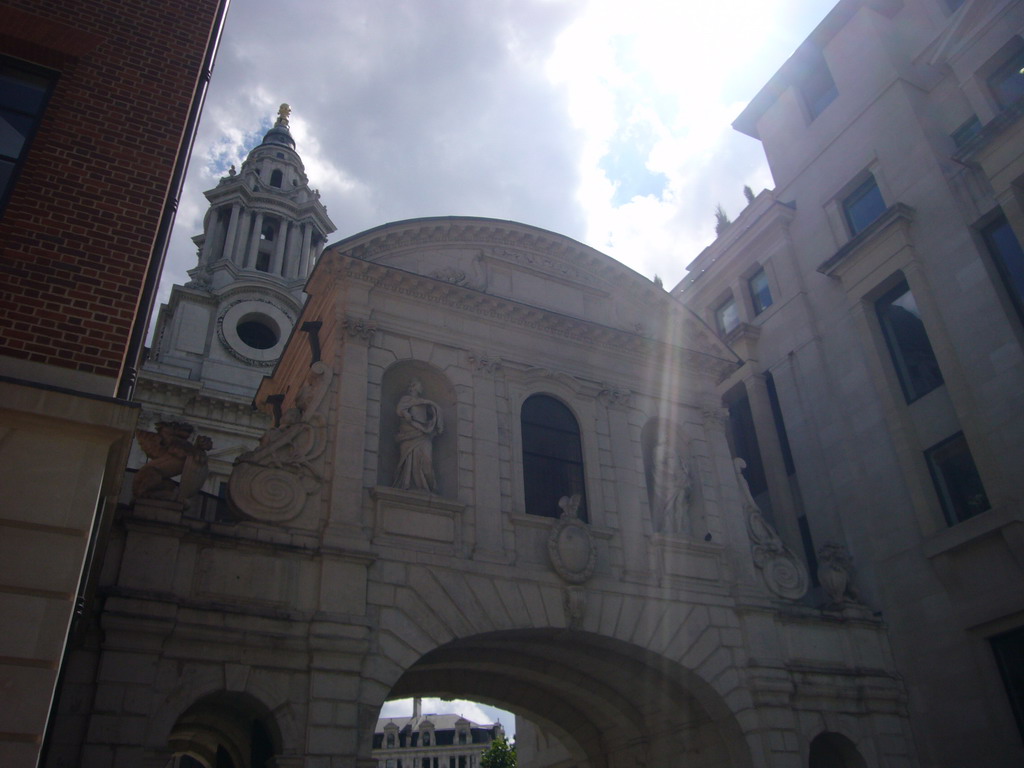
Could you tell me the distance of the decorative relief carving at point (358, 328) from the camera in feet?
57.8

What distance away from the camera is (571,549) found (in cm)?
1656

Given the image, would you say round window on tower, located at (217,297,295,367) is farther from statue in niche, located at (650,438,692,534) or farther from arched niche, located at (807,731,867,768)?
arched niche, located at (807,731,867,768)

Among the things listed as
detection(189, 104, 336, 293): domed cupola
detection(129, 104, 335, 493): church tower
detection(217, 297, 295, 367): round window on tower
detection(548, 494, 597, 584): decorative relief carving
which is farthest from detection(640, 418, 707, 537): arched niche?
detection(189, 104, 336, 293): domed cupola

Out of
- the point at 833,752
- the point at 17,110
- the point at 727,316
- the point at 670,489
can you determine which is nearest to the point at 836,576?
the point at 833,752

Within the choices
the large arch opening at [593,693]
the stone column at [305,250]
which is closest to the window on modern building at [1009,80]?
the large arch opening at [593,693]

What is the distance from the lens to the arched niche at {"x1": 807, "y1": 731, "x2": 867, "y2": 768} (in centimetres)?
1736

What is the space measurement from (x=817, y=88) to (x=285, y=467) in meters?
19.6

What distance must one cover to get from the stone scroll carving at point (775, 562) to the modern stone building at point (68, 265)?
13.3m

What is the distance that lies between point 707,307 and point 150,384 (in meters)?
22.5

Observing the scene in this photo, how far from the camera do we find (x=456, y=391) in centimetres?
1812

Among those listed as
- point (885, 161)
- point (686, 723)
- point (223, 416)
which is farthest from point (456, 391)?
point (223, 416)

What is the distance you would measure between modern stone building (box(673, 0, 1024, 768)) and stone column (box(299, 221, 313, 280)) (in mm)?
28994

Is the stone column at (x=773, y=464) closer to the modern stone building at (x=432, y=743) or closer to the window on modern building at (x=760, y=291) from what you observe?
the window on modern building at (x=760, y=291)

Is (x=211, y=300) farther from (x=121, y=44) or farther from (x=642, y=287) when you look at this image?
(x=121, y=44)
